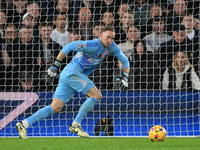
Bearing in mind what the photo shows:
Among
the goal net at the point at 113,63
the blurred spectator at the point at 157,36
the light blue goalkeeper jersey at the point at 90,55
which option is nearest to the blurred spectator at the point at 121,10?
the goal net at the point at 113,63

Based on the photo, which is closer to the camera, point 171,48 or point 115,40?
point 171,48

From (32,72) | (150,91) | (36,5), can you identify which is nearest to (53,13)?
(36,5)

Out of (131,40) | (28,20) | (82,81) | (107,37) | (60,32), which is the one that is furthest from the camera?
(28,20)

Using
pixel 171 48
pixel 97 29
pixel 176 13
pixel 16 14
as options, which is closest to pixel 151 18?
pixel 176 13

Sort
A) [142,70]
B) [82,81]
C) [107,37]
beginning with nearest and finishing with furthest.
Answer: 1. [107,37]
2. [82,81]
3. [142,70]

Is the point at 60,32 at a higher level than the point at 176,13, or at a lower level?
lower

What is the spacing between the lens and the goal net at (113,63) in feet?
26.5

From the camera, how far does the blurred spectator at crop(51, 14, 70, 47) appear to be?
9070mm

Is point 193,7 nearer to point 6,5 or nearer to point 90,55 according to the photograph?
point 90,55

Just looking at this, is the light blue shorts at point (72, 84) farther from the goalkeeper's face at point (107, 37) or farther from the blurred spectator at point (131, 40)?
the blurred spectator at point (131, 40)

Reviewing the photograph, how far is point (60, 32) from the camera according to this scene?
911 cm

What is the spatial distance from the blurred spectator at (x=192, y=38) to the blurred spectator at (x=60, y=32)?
2.33m

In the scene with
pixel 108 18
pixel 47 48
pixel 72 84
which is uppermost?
pixel 108 18

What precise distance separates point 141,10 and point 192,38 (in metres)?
1.29
